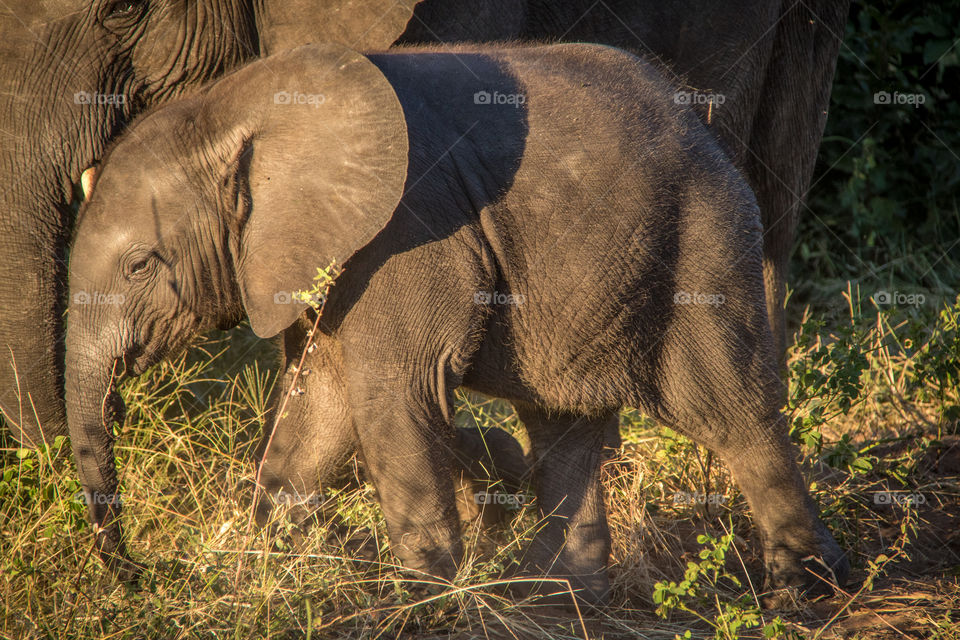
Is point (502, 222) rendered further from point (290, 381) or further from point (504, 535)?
point (504, 535)

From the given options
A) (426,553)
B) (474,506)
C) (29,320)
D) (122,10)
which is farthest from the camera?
(474,506)

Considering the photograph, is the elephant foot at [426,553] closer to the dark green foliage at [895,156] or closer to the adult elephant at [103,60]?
the adult elephant at [103,60]

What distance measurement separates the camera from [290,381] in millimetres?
3627

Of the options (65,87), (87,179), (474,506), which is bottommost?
(474,506)

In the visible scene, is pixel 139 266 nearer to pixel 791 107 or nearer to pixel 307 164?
pixel 307 164

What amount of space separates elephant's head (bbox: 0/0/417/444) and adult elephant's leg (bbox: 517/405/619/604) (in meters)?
1.44

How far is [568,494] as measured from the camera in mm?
3682

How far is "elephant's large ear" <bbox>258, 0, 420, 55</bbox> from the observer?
3.84 meters

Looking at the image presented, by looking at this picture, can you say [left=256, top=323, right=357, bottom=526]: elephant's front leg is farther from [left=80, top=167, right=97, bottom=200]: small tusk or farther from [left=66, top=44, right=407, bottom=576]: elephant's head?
[left=80, top=167, right=97, bottom=200]: small tusk

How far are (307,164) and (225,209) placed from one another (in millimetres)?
276

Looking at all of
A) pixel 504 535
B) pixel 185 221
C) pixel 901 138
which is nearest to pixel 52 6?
pixel 185 221

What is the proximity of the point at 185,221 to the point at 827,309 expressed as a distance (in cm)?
452

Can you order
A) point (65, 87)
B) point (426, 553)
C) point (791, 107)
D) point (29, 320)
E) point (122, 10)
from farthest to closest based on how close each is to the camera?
1. point (791, 107)
2. point (122, 10)
3. point (65, 87)
4. point (29, 320)
5. point (426, 553)

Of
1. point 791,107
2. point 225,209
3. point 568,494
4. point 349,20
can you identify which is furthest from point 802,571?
point 349,20
